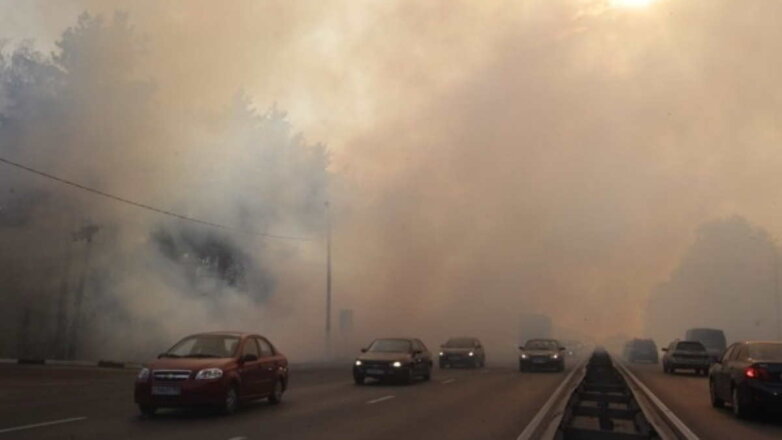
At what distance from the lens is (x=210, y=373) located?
13406 millimetres

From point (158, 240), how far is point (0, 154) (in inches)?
341

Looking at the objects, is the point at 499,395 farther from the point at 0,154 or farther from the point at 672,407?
the point at 0,154

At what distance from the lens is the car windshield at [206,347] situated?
1467 centimetres

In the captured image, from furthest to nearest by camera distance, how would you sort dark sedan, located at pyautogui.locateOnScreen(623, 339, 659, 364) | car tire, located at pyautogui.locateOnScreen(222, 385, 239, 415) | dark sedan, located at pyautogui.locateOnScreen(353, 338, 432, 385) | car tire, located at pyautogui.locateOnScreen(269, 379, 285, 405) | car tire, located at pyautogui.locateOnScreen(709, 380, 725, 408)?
dark sedan, located at pyautogui.locateOnScreen(623, 339, 659, 364) → dark sedan, located at pyautogui.locateOnScreen(353, 338, 432, 385) → car tire, located at pyautogui.locateOnScreen(709, 380, 725, 408) → car tire, located at pyautogui.locateOnScreen(269, 379, 285, 405) → car tire, located at pyautogui.locateOnScreen(222, 385, 239, 415)

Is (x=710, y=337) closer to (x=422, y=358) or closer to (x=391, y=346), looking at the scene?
(x=422, y=358)

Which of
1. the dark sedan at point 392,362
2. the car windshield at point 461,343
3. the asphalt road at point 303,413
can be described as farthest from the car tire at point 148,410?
the car windshield at point 461,343

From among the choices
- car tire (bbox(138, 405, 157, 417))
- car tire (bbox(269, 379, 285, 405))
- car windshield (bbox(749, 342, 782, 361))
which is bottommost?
car tire (bbox(138, 405, 157, 417))

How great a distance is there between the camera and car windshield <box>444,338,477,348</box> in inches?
1496

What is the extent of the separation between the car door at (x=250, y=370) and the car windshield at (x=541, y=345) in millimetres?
20751

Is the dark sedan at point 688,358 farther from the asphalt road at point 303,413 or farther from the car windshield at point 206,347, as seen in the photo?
the car windshield at point 206,347

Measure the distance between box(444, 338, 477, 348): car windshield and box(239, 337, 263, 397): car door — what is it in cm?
2320

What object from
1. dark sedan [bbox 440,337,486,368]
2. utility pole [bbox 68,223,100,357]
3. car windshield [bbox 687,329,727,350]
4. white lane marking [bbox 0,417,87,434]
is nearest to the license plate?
white lane marking [bbox 0,417,87,434]

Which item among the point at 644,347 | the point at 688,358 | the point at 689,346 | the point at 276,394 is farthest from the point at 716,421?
the point at 644,347

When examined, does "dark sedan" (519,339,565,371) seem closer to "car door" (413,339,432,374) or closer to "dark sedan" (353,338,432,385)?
"car door" (413,339,432,374)
